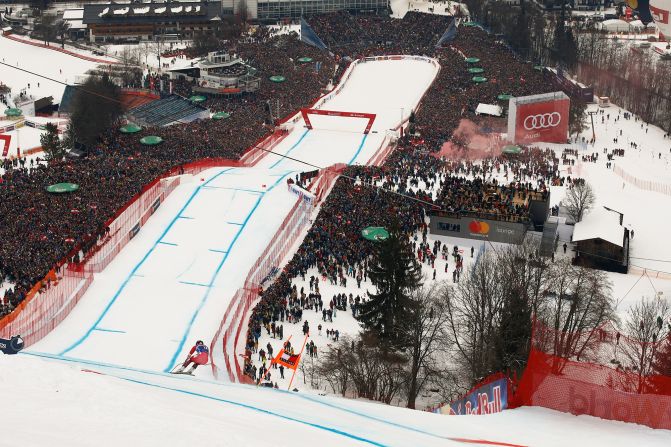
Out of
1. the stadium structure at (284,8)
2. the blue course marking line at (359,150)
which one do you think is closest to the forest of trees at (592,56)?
the stadium structure at (284,8)

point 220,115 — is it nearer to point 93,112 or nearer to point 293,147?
point 293,147

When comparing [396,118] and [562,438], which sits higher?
[562,438]

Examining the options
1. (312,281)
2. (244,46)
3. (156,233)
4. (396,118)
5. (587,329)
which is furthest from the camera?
(244,46)

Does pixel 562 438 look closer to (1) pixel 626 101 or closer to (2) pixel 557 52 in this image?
(1) pixel 626 101

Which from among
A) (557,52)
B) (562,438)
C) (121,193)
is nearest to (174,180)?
(121,193)

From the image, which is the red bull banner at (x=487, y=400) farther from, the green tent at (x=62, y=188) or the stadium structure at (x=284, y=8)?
the stadium structure at (x=284, y=8)
